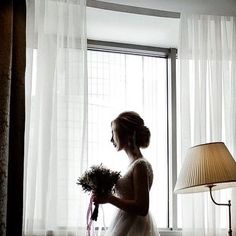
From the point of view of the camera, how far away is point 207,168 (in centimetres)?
295

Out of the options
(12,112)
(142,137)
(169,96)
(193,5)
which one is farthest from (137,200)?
(193,5)

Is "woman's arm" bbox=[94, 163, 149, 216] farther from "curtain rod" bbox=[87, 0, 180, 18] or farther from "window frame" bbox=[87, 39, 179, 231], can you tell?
"curtain rod" bbox=[87, 0, 180, 18]

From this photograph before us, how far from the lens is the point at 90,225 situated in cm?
310

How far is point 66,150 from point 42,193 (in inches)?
11.0

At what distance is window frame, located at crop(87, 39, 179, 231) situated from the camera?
3738 millimetres

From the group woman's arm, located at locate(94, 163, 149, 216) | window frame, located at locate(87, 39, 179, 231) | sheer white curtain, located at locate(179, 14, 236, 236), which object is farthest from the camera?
window frame, located at locate(87, 39, 179, 231)

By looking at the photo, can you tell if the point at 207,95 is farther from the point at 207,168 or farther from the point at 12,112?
the point at 12,112

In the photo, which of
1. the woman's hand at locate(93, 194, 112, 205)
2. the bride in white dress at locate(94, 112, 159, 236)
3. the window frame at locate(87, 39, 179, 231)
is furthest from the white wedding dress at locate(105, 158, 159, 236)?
the window frame at locate(87, 39, 179, 231)

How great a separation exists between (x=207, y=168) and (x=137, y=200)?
15.9 inches

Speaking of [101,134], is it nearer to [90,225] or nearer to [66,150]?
[66,150]

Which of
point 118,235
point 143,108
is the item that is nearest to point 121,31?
point 143,108

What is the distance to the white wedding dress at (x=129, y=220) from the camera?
2.95m

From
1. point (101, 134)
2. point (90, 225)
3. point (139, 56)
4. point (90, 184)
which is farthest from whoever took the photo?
point (139, 56)

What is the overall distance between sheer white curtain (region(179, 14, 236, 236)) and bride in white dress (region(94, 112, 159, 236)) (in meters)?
0.49
